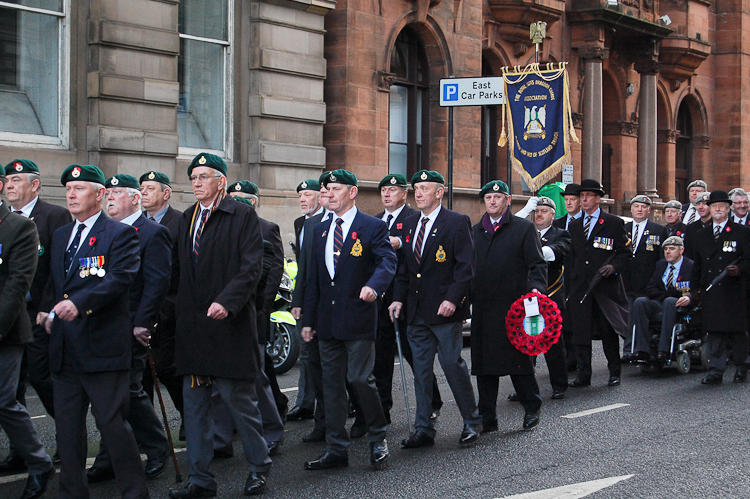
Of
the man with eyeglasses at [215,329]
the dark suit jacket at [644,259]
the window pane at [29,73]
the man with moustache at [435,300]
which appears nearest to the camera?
the man with eyeglasses at [215,329]

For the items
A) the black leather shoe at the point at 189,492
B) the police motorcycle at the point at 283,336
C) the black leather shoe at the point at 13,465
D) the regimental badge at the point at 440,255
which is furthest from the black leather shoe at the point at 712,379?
the black leather shoe at the point at 13,465

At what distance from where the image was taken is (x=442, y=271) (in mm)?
8164

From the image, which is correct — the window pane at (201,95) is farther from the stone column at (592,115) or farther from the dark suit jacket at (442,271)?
the stone column at (592,115)

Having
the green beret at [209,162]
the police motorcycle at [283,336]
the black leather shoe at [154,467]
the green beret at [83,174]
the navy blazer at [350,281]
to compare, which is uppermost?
the green beret at [209,162]

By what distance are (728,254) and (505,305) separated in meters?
4.15

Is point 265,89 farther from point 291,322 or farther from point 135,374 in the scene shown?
point 135,374

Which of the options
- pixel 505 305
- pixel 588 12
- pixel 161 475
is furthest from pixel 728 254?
pixel 588 12

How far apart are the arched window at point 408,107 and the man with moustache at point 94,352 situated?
15.4 meters

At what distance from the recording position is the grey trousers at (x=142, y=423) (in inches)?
271

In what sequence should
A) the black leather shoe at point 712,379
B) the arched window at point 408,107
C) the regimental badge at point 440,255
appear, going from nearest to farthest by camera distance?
the regimental badge at point 440,255 → the black leather shoe at point 712,379 → the arched window at point 408,107

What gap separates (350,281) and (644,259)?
21.9 feet

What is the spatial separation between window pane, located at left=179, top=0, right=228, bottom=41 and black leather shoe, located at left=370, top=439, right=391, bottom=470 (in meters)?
11.4

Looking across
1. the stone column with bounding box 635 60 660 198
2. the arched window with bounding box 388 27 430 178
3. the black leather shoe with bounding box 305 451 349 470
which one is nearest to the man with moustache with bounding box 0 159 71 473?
the black leather shoe with bounding box 305 451 349 470

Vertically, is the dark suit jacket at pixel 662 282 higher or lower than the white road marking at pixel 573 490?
higher
